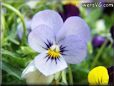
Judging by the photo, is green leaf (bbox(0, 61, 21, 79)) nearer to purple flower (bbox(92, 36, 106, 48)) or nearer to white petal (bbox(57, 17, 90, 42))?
white petal (bbox(57, 17, 90, 42))

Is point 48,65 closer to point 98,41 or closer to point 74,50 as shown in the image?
point 74,50

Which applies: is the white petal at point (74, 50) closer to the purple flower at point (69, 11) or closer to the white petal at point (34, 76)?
the white petal at point (34, 76)

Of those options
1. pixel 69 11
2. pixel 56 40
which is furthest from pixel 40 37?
pixel 69 11

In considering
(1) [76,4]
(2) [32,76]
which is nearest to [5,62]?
(2) [32,76]

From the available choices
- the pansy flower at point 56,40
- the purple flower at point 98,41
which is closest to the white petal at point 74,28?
the pansy flower at point 56,40

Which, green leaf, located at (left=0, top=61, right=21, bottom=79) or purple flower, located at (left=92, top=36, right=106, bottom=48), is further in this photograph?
purple flower, located at (left=92, top=36, right=106, bottom=48)

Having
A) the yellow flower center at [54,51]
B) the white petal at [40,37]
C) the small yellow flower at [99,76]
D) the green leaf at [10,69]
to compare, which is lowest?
the small yellow flower at [99,76]

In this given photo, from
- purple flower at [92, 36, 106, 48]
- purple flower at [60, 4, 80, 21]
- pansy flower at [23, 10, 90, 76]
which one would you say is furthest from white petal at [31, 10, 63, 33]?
purple flower at [92, 36, 106, 48]

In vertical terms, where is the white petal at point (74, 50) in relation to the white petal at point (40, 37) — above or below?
below
